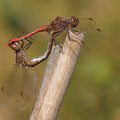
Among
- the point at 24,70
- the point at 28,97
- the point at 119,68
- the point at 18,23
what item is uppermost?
the point at 18,23

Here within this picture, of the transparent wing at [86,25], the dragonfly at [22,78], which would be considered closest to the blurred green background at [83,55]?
the transparent wing at [86,25]

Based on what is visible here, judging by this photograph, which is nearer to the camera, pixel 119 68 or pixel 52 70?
pixel 52 70

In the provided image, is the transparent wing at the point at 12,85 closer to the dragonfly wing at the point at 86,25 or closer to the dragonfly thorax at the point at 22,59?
the dragonfly thorax at the point at 22,59

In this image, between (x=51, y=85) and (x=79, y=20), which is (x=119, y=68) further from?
(x=51, y=85)

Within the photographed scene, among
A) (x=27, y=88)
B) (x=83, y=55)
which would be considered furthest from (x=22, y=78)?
(x=83, y=55)

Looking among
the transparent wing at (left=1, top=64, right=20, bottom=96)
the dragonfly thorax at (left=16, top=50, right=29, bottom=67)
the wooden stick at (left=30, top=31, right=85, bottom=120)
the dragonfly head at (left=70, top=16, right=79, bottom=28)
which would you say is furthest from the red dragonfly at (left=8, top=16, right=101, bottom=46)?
the wooden stick at (left=30, top=31, right=85, bottom=120)

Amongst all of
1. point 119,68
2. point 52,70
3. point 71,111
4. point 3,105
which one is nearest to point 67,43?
point 52,70
